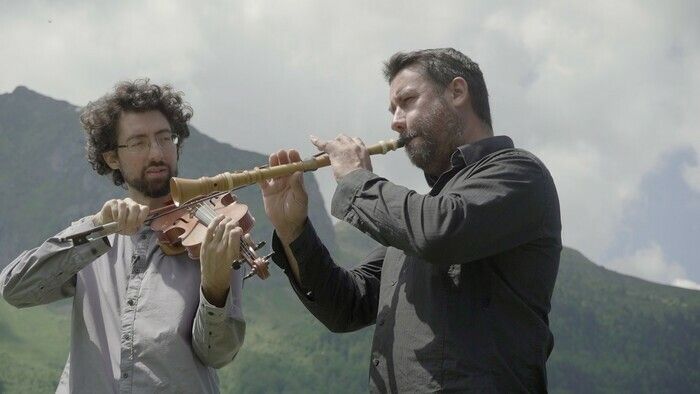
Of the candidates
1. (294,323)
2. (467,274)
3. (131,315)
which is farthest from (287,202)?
(294,323)

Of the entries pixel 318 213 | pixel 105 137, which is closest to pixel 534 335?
pixel 105 137

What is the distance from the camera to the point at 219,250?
4586mm

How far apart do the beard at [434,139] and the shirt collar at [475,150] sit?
0.08 m

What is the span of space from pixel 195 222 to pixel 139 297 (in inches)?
17.8

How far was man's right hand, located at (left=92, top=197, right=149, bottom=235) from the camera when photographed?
4.54 meters

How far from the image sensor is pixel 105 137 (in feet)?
17.9

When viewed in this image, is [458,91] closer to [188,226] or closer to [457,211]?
[457,211]

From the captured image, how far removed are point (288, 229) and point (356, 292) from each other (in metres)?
0.47

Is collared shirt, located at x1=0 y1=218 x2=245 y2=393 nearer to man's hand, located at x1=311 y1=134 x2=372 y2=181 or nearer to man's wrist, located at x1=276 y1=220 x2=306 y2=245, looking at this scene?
man's wrist, located at x1=276 y1=220 x2=306 y2=245

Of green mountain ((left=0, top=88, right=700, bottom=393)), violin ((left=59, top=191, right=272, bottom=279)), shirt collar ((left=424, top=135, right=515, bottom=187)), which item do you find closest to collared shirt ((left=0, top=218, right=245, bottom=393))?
violin ((left=59, top=191, right=272, bottom=279))

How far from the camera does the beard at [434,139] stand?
15.2 feet

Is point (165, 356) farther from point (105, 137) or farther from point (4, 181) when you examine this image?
point (4, 181)

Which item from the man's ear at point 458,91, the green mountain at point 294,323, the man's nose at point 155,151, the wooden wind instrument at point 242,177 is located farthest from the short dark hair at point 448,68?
the green mountain at point 294,323

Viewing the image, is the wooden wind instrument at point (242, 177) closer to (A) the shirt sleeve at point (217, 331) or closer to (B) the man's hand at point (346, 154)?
(B) the man's hand at point (346, 154)
